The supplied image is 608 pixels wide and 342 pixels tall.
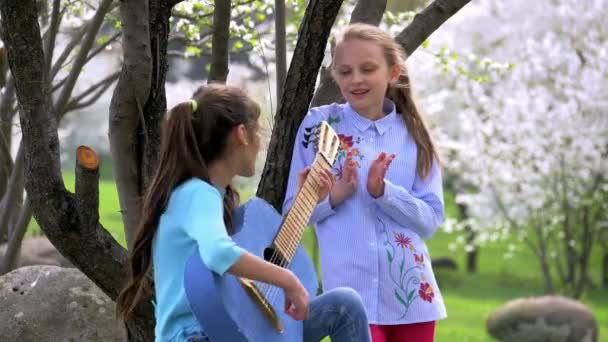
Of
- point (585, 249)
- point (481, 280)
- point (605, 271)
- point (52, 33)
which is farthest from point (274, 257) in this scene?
point (481, 280)

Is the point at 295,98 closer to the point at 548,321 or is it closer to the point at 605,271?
the point at 548,321

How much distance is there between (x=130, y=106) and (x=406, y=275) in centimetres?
122

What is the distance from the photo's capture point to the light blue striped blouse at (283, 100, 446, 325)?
11.0 ft

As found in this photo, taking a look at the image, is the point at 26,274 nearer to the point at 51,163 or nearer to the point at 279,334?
the point at 51,163

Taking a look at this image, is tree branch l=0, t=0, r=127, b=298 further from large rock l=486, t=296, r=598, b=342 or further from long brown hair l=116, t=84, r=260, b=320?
large rock l=486, t=296, r=598, b=342

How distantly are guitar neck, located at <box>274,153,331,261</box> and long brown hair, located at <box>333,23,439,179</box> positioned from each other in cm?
47

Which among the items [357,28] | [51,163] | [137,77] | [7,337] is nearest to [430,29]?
[357,28]

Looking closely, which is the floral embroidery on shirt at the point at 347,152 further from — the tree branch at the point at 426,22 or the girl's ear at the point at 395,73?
the tree branch at the point at 426,22

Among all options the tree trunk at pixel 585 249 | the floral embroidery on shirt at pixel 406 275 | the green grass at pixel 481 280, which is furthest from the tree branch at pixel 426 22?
the tree trunk at pixel 585 249

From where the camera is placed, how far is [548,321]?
1158cm

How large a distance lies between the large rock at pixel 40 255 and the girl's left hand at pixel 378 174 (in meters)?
4.35

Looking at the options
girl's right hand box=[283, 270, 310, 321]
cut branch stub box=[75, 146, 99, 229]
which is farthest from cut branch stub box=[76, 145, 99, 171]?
girl's right hand box=[283, 270, 310, 321]

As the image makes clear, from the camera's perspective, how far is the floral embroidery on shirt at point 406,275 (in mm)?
3348

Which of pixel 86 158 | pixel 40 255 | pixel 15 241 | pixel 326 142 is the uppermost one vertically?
pixel 326 142
